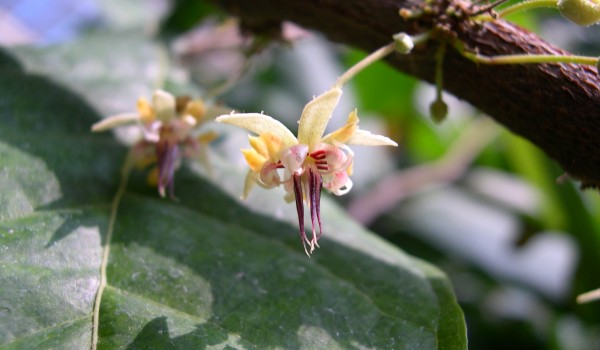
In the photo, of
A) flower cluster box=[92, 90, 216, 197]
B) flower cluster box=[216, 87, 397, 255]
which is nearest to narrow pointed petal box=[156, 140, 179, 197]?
flower cluster box=[92, 90, 216, 197]

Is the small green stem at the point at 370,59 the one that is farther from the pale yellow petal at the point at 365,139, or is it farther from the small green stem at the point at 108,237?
the small green stem at the point at 108,237

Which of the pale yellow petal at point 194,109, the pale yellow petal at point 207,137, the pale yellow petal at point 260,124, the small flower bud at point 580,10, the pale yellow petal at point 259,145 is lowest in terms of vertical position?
the pale yellow petal at point 207,137

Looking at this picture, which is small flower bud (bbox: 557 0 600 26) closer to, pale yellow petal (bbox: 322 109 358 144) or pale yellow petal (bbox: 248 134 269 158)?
pale yellow petal (bbox: 322 109 358 144)

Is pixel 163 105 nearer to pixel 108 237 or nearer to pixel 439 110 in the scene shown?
pixel 108 237

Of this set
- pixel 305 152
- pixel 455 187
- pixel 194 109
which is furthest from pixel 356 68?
pixel 455 187

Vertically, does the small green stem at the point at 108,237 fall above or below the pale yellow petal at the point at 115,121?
below

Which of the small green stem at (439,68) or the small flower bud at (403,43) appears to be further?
the small green stem at (439,68)

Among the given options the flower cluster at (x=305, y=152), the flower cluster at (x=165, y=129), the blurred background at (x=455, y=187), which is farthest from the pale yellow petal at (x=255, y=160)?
the blurred background at (x=455, y=187)
